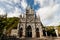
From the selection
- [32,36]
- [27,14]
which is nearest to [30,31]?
[32,36]

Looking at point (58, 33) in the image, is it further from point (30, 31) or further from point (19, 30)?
point (19, 30)

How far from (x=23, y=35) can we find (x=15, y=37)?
3026mm

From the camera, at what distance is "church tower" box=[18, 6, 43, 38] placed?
112ft

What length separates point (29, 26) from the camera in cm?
3494

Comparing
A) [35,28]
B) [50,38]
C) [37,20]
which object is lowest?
[50,38]

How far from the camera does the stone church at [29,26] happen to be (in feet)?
112

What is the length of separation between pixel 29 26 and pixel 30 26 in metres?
0.31

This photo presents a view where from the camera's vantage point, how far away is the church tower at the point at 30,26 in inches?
1344

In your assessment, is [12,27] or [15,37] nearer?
[15,37]

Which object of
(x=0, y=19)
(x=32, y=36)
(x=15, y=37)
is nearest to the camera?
(x=0, y=19)

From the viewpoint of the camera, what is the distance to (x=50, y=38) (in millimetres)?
31094

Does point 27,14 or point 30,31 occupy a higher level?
point 27,14

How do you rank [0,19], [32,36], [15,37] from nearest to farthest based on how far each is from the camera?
[0,19] → [15,37] → [32,36]

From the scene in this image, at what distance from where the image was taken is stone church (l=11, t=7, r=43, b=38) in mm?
34094
